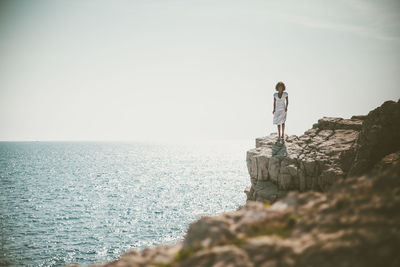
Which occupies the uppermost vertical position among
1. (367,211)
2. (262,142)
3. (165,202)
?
(262,142)

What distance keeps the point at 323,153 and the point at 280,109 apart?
5209mm

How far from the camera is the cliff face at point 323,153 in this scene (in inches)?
546

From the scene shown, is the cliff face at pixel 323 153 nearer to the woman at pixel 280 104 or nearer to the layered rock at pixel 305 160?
the layered rock at pixel 305 160

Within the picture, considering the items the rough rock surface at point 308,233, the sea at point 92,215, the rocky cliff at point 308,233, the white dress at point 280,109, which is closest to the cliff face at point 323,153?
the white dress at point 280,109

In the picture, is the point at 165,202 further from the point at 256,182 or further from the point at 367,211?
the point at 367,211

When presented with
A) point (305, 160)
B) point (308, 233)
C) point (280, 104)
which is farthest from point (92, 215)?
point (308, 233)

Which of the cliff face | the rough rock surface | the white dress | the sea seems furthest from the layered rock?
the sea

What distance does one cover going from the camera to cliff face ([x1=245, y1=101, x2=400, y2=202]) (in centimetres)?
1387

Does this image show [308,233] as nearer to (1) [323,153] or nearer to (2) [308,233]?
(2) [308,233]

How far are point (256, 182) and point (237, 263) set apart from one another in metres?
14.0

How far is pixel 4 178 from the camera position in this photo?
9469 centimetres

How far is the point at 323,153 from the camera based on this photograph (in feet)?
56.4

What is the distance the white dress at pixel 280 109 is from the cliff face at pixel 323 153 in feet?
6.83

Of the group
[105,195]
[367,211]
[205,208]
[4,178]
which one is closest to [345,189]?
[367,211]
